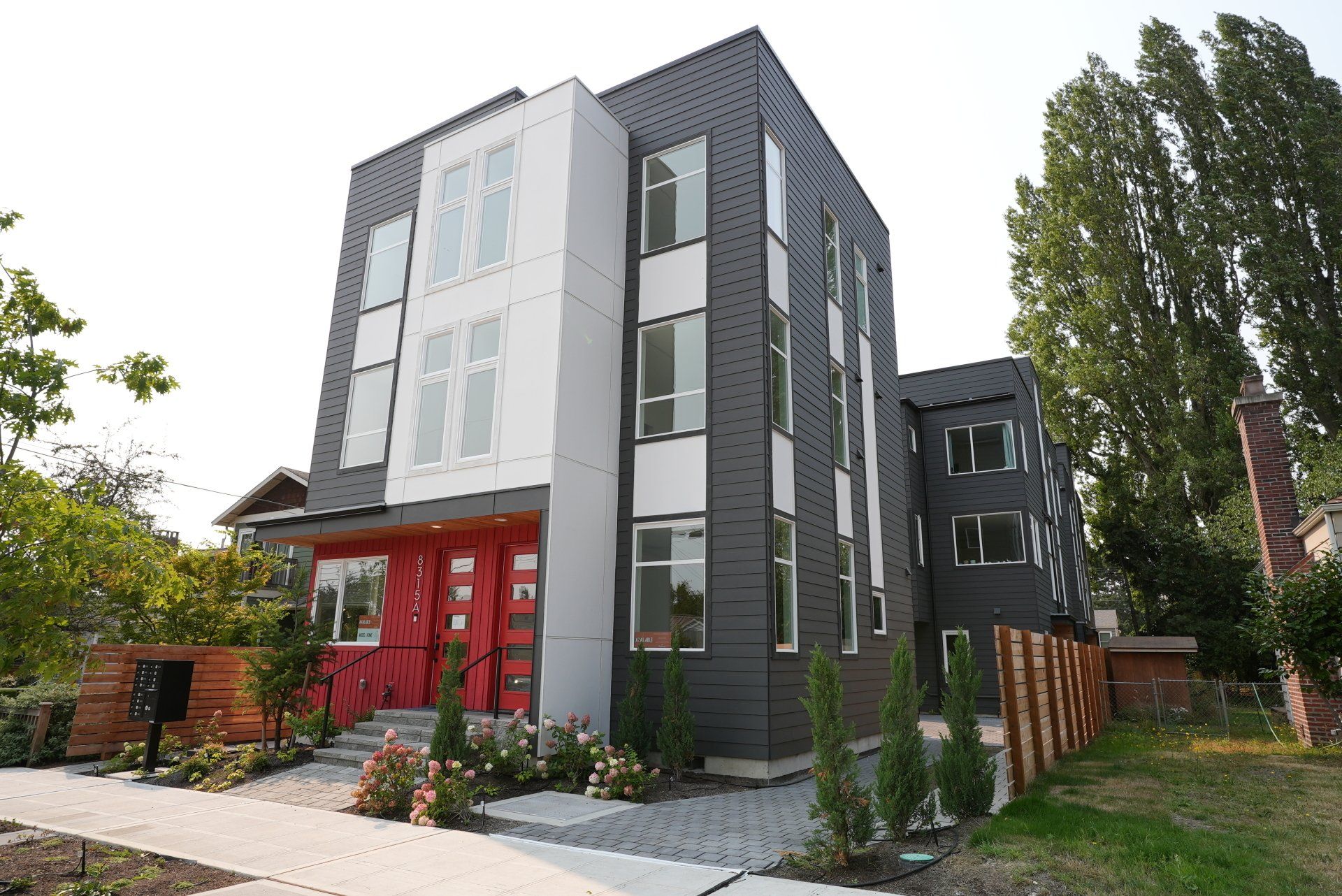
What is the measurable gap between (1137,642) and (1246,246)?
15466 mm

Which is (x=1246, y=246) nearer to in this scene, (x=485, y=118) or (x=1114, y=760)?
(x=1114, y=760)

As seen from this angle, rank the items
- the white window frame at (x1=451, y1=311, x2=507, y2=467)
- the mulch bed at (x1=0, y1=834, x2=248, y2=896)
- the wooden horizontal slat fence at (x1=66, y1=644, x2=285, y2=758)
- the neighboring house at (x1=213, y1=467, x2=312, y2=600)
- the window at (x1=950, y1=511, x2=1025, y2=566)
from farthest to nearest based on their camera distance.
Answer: the neighboring house at (x1=213, y1=467, x2=312, y2=600)
the window at (x1=950, y1=511, x2=1025, y2=566)
the white window frame at (x1=451, y1=311, x2=507, y2=467)
the wooden horizontal slat fence at (x1=66, y1=644, x2=285, y2=758)
the mulch bed at (x1=0, y1=834, x2=248, y2=896)

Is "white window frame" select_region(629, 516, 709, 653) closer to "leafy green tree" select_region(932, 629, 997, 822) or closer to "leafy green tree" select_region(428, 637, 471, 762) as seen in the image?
"leafy green tree" select_region(428, 637, 471, 762)

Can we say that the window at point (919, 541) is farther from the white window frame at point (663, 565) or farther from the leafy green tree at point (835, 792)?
the leafy green tree at point (835, 792)

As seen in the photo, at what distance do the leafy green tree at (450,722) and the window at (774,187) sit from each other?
746 cm

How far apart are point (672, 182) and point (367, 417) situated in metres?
6.13

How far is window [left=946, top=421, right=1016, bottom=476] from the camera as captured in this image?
70.4ft

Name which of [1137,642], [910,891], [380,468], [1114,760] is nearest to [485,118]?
[380,468]

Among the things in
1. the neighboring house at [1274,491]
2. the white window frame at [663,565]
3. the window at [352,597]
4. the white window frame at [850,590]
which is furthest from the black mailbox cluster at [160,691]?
the neighboring house at [1274,491]

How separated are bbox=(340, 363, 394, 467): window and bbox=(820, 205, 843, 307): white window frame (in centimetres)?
761

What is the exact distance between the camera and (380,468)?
1150cm

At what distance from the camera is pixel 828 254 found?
1400 centimetres

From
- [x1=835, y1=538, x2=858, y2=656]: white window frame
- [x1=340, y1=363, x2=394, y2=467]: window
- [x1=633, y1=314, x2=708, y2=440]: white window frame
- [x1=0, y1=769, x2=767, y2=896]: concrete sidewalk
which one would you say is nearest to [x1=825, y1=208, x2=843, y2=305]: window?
[x1=633, y1=314, x2=708, y2=440]: white window frame

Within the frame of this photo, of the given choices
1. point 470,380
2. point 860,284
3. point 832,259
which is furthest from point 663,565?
point 860,284
